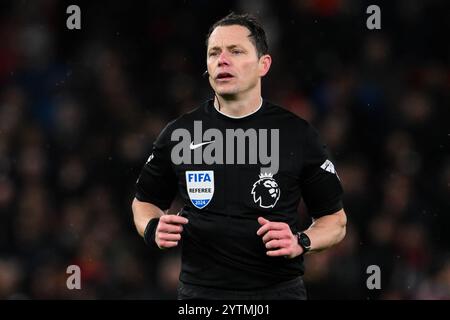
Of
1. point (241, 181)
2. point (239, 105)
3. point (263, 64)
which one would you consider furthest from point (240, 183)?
point (263, 64)

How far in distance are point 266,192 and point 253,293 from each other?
17.8 inches

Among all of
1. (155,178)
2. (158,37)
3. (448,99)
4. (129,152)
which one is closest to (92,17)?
(158,37)

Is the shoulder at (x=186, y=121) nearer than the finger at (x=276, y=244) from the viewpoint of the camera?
No

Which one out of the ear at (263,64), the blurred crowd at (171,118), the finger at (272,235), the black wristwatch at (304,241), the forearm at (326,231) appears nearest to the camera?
the finger at (272,235)

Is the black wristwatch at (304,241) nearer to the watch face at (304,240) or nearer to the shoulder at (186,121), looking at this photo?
the watch face at (304,240)

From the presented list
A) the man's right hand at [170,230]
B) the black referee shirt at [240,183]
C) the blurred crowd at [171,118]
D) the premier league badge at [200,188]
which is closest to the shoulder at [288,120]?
the black referee shirt at [240,183]

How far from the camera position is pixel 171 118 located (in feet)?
27.0

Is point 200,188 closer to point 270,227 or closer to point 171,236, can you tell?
point 171,236

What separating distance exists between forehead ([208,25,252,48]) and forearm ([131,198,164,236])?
2.76ft

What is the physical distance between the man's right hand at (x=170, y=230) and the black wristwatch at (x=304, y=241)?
51cm

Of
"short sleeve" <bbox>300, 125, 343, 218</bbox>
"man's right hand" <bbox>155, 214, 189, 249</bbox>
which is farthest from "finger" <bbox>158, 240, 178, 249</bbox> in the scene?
"short sleeve" <bbox>300, 125, 343, 218</bbox>

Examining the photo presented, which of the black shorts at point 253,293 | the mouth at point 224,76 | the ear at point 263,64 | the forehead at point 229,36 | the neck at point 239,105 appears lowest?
the black shorts at point 253,293

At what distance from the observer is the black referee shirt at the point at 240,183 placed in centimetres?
388

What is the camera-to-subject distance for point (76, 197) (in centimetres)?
776
